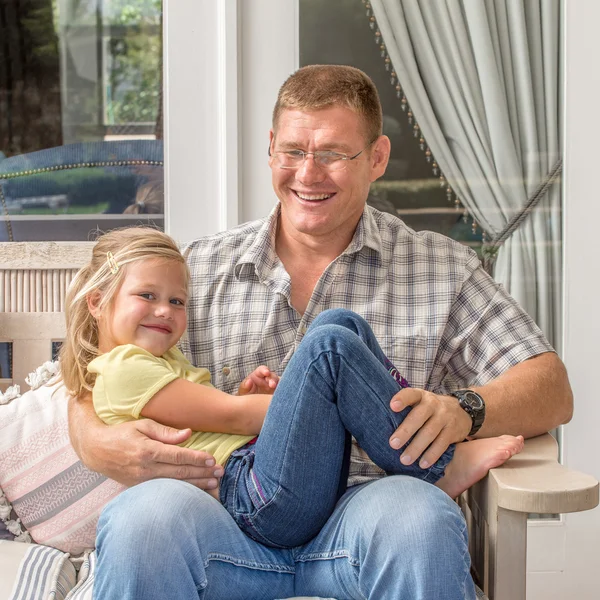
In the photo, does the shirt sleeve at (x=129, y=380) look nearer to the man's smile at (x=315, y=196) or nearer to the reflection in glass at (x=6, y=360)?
the man's smile at (x=315, y=196)

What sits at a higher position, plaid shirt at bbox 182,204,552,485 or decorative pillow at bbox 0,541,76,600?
plaid shirt at bbox 182,204,552,485

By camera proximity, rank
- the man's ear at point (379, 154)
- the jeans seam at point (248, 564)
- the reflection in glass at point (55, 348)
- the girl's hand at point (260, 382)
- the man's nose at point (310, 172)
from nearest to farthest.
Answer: the jeans seam at point (248, 564), the girl's hand at point (260, 382), the man's nose at point (310, 172), the man's ear at point (379, 154), the reflection in glass at point (55, 348)

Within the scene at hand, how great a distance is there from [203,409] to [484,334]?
67 cm

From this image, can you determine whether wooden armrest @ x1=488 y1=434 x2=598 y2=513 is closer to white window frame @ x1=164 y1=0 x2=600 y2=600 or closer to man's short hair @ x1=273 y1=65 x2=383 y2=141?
man's short hair @ x1=273 y1=65 x2=383 y2=141

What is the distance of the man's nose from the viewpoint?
1.92m

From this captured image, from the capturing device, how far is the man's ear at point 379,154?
6.66 feet

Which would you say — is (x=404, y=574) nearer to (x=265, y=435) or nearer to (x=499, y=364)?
(x=265, y=435)

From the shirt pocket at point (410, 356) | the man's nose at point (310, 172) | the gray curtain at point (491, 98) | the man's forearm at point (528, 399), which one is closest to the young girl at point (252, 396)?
the man's forearm at point (528, 399)

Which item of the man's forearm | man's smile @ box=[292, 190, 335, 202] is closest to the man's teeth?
man's smile @ box=[292, 190, 335, 202]

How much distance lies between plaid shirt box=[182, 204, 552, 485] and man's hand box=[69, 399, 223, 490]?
36cm

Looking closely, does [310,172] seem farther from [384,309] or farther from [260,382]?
[260,382]

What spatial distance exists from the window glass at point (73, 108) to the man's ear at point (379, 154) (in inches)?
29.4

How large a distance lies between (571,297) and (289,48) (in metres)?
1.10

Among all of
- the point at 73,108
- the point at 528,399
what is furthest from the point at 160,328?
the point at 73,108
